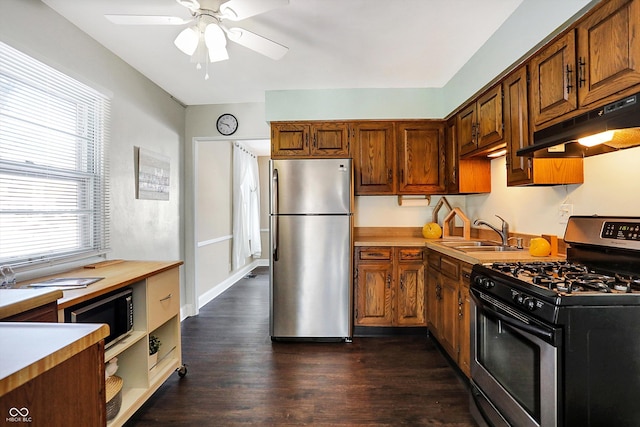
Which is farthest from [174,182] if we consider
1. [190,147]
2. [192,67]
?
[192,67]

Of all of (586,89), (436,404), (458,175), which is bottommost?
(436,404)

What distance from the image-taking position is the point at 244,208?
5715 mm

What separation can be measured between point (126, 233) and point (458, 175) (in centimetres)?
298

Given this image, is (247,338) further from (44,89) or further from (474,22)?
(474,22)

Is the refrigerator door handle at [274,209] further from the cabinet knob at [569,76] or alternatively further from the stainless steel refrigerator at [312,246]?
the cabinet knob at [569,76]

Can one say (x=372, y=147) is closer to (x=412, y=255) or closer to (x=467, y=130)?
(x=467, y=130)

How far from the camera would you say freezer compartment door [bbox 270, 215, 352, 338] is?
3039 mm

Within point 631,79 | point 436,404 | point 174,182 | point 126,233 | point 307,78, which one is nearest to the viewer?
point 631,79

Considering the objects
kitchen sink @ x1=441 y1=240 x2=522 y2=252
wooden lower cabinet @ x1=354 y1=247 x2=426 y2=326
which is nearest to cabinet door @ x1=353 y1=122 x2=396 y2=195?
wooden lower cabinet @ x1=354 y1=247 x2=426 y2=326

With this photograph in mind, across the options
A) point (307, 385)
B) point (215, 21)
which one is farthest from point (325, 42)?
point (307, 385)

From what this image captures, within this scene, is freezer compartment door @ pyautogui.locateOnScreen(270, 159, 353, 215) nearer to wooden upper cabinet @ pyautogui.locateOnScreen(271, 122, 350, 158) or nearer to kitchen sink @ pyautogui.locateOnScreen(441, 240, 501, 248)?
wooden upper cabinet @ pyautogui.locateOnScreen(271, 122, 350, 158)

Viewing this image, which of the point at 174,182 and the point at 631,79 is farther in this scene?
the point at 174,182

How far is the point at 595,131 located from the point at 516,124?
33.2 inches

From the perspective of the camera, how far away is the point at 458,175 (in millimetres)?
3059
